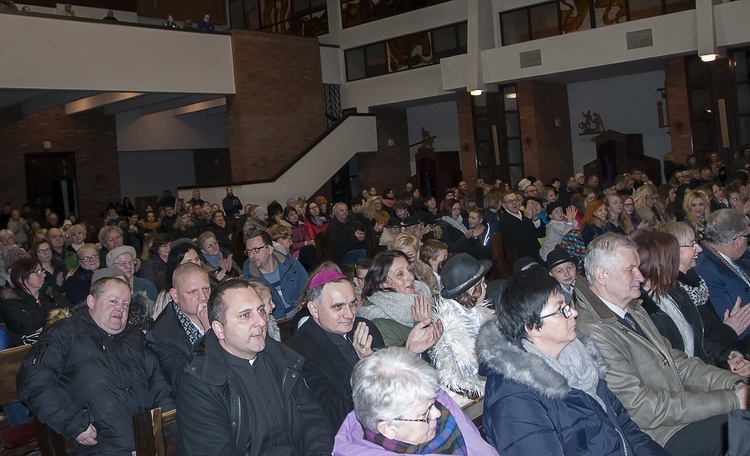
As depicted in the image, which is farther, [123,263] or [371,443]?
[123,263]

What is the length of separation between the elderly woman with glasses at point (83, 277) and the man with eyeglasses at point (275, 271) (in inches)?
56.5

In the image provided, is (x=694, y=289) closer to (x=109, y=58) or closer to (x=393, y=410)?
(x=393, y=410)

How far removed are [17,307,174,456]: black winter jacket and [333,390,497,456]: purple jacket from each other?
170 cm

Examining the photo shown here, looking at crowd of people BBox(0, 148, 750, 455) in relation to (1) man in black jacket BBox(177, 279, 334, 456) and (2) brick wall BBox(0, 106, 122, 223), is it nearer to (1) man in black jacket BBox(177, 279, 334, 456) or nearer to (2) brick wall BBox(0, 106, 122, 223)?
(1) man in black jacket BBox(177, 279, 334, 456)

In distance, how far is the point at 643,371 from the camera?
3436 millimetres

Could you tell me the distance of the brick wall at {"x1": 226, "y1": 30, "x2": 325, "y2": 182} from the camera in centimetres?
1912

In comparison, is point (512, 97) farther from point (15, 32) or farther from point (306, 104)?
point (15, 32)

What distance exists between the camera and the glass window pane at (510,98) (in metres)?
19.4

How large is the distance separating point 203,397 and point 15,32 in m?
14.3

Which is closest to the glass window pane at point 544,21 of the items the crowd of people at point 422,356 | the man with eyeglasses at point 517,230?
the man with eyeglasses at point 517,230

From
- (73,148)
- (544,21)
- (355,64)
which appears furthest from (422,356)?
(73,148)

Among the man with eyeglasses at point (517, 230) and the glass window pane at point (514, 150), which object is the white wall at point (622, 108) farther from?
the man with eyeglasses at point (517, 230)

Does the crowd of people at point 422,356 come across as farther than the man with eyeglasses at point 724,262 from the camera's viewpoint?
No

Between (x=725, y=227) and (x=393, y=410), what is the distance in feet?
12.0
